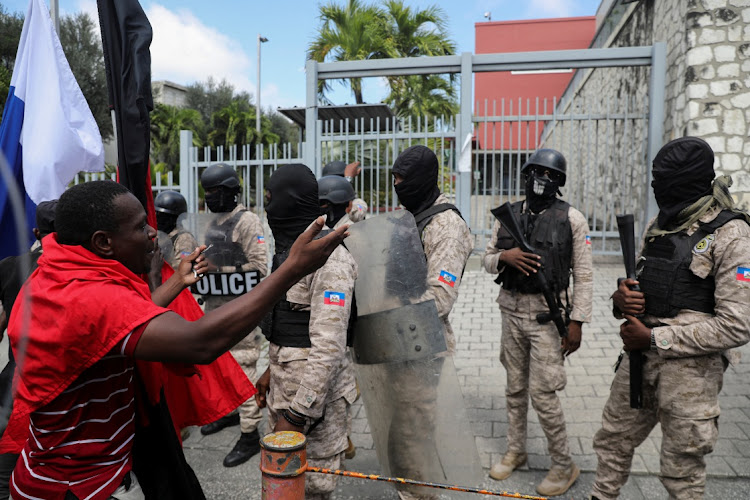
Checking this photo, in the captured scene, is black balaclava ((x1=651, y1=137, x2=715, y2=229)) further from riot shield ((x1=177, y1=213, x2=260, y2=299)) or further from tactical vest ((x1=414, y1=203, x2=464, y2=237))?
riot shield ((x1=177, y1=213, x2=260, y2=299))

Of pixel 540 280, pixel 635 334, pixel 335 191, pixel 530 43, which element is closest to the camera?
pixel 635 334

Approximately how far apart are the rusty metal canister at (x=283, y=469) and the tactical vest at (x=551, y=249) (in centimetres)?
219

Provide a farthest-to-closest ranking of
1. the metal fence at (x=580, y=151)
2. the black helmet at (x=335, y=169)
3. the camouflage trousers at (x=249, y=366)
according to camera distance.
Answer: the metal fence at (x=580, y=151)
the black helmet at (x=335, y=169)
the camouflage trousers at (x=249, y=366)

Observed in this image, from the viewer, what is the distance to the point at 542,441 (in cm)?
395

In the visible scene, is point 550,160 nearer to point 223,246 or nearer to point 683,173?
point 683,173

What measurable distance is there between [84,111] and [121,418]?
184cm

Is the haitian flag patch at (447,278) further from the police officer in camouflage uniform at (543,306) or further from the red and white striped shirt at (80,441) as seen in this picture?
the red and white striped shirt at (80,441)

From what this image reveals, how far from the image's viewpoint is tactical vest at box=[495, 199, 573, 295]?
3436 millimetres

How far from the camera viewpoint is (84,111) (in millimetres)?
2857

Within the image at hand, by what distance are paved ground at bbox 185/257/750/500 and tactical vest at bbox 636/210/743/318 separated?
1344 millimetres

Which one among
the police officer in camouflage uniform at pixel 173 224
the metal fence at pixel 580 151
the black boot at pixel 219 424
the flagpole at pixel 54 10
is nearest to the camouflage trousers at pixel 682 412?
the black boot at pixel 219 424

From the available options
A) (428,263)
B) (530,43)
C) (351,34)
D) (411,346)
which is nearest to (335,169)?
(428,263)

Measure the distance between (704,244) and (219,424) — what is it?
355 centimetres

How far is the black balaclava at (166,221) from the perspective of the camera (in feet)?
14.7
